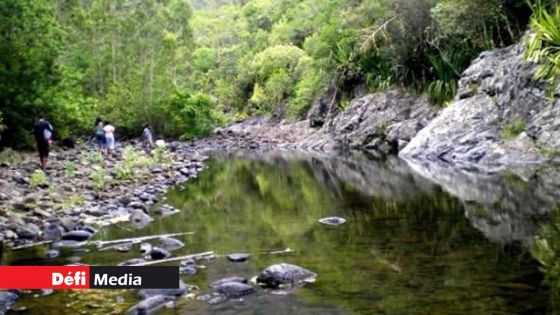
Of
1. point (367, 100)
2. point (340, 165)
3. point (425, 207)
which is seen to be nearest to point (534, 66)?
point (340, 165)

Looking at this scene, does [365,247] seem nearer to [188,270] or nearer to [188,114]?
[188,270]

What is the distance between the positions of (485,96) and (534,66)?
3121 mm

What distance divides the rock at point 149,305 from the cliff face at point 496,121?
15.5 m

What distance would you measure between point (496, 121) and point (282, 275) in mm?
17692

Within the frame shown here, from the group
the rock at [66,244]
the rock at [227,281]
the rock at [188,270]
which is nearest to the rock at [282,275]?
the rock at [227,281]

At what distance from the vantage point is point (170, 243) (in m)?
9.66

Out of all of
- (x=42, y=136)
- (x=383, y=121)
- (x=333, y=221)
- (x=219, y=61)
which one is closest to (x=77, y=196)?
(x=42, y=136)

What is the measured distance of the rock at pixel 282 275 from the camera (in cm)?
732

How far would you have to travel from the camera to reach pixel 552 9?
70.6 ft

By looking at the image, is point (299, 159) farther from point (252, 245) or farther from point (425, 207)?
point (252, 245)

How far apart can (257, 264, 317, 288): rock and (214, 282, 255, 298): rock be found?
0.92 ft

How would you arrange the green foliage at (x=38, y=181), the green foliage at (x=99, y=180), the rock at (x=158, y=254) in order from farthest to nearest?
the green foliage at (x=99, y=180)
the green foliage at (x=38, y=181)
the rock at (x=158, y=254)

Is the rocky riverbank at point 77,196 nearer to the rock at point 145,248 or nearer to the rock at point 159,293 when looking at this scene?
the rock at point 145,248

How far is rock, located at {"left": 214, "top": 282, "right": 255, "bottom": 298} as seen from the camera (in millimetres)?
6973
